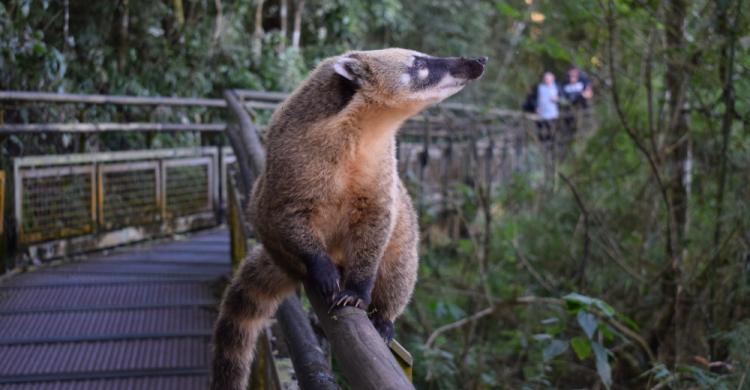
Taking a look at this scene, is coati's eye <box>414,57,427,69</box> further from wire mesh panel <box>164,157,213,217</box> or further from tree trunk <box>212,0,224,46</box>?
tree trunk <box>212,0,224,46</box>

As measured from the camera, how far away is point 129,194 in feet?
19.8

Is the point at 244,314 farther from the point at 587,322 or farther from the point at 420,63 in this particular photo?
the point at 587,322

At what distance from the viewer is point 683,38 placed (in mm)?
4477

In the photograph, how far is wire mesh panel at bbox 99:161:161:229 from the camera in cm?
580

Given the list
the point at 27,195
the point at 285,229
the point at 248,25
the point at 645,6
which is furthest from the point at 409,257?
the point at 248,25

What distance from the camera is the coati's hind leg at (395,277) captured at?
2.61 meters

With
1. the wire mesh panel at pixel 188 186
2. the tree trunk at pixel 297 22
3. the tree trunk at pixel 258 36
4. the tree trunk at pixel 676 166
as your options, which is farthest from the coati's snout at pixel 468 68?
the tree trunk at pixel 297 22

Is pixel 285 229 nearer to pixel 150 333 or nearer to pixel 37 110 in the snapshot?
pixel 150 333

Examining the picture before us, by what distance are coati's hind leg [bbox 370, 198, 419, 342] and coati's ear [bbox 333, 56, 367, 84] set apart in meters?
0.51

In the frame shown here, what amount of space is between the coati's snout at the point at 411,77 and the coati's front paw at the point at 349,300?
2.24 feet

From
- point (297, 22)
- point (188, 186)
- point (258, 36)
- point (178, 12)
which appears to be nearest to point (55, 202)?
point (188, 186)

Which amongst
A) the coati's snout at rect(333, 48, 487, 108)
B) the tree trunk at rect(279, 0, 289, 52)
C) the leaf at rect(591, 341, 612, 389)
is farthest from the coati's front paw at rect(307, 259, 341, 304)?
the tree trunk at rect(279, 0, 289, 52)

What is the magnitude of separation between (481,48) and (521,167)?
5.42 meters

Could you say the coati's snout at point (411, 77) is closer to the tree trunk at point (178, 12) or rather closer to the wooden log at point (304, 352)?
the wooden log at point (304, 352)
